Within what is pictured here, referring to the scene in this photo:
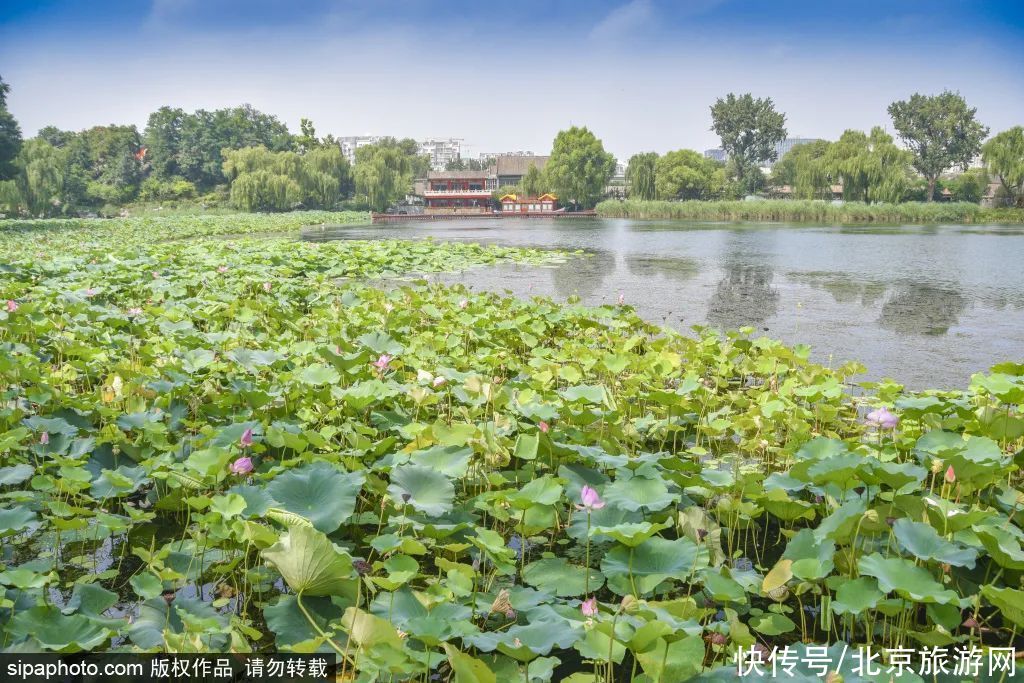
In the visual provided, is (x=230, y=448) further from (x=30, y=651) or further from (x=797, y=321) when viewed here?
(x=797, y=321)

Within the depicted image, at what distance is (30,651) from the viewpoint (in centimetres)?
121

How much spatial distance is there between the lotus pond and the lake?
183 centimetres

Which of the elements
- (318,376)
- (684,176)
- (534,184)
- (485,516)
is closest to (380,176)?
(534,184)

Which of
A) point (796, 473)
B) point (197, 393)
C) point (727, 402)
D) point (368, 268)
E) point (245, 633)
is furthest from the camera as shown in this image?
point (368, 268)

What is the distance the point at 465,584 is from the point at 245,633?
0.42 metres

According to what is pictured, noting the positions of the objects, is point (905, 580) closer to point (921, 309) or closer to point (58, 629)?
point (58, 629)

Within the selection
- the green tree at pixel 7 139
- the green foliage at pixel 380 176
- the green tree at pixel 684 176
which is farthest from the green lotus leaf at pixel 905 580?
the green tree at pixel 684 176

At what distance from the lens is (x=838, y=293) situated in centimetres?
805

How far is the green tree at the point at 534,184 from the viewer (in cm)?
4509

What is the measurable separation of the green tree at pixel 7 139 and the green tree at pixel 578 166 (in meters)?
27.9

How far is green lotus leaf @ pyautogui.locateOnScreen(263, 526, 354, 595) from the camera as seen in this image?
1.24 m

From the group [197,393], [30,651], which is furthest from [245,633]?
[197,393]

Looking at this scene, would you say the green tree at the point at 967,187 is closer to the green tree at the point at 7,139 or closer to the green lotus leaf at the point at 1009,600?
the green tree at the point at 7,139

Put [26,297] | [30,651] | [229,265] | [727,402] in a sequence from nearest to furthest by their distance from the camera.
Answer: [30,651] → [727,402] → [26,297] → [229,265]
